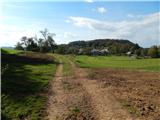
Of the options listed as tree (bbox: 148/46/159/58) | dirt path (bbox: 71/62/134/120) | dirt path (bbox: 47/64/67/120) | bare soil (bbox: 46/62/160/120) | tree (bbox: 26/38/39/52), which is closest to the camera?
dirt path (bbox: 71/62/134/120)

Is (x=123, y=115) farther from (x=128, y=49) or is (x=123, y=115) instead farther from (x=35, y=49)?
(x=128, y=49)

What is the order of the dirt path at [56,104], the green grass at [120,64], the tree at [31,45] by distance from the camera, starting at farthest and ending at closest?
the tree at [31,45] < the green grass at [120,64] < the dirt path at [56,104]

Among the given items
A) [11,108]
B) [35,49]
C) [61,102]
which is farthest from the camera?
[35,49]

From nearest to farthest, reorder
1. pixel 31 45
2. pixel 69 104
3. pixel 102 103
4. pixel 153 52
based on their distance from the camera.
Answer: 1. pixel 69 104
2. pixel 102 103
3. pixel 153 52
4. pixel 31 45

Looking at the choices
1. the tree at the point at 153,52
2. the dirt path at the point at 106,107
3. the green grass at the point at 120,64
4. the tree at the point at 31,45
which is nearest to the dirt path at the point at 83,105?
the dirt path at the point at 106,107

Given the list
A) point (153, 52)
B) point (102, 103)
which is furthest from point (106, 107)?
point (153, 52)

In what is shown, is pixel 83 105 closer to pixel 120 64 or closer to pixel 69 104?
pixel 69 104

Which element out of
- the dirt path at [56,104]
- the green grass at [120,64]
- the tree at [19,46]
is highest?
the tree at [19,46]

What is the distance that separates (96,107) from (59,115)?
219 cm

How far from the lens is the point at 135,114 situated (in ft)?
42.9

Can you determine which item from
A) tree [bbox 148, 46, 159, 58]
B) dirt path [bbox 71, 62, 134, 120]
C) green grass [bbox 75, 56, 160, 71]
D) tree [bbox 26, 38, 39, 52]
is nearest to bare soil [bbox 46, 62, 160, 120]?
dirt path [bbox 71, 62, 134, 120]

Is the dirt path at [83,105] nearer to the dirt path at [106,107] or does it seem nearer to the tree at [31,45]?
the dirt path at [106,107]

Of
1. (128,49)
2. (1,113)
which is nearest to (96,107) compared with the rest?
A: (1,113)

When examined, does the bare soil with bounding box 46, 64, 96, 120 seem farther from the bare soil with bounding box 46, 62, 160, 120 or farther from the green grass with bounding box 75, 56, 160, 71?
the green grass with bounding box 75, 56, 160, 71
